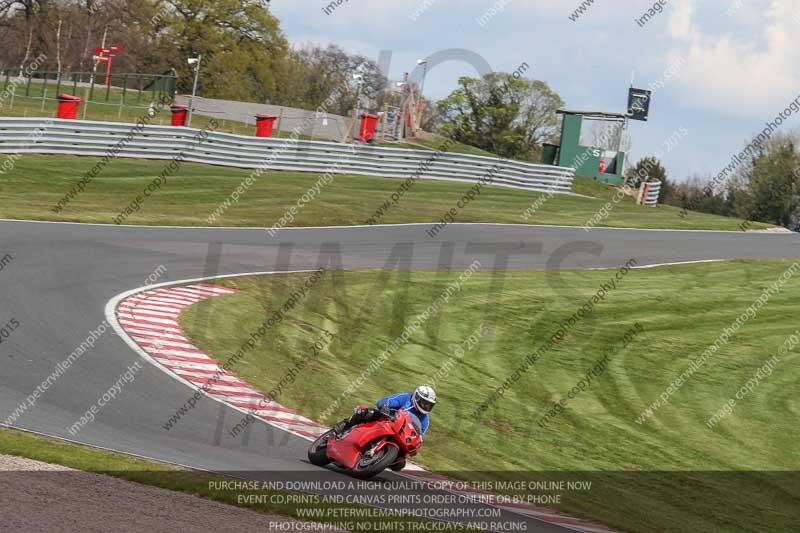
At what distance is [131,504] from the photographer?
883 centimetres

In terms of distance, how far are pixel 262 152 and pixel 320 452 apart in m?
28.1

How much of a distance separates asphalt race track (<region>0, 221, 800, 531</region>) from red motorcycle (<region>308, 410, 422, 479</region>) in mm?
268

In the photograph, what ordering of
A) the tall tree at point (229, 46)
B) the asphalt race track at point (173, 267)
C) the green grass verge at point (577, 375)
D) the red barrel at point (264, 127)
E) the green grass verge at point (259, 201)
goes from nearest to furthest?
the asphalt race track at point (173, 267)
the green grass verge at point (577, 375)
the green grass verge at point (259, 201)
the red barrel at point (264, 127)
the tall tree at point (229, 46)

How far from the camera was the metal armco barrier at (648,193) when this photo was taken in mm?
50562

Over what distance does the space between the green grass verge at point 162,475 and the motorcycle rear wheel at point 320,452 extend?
167 centimetres

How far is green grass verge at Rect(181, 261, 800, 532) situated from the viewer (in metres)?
14.7

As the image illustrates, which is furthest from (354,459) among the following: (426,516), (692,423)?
(692,423)

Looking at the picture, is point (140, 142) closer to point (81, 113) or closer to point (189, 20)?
point (81, 113)

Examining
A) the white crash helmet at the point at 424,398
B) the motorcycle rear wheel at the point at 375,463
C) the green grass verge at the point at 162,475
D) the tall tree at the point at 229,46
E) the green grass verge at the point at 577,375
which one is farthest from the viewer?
the tall tree at the point at 229,46

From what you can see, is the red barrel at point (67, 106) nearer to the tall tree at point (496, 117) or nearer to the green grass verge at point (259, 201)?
the green grass verge at point (259, 201)

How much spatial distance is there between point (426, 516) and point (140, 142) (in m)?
28.1

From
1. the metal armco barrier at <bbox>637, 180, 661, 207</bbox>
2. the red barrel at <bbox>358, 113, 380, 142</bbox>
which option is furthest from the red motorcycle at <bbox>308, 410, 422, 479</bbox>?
the metal armco barrier at <bbox>637, 180, 661, 207</bbox>

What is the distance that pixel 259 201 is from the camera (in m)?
32.2

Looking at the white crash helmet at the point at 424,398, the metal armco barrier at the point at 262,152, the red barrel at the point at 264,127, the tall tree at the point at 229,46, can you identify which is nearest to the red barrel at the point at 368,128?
the metal armco barrier at the point at 262,152
